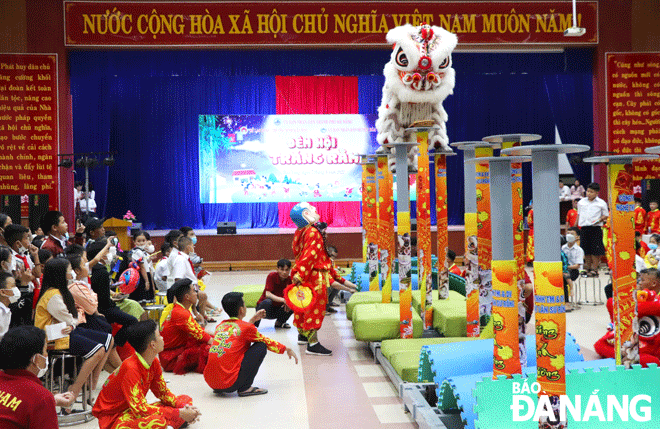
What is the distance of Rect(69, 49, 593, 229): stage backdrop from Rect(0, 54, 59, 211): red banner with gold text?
2.92m

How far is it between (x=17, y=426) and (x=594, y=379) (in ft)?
8.49

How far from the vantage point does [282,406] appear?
4.87 metres

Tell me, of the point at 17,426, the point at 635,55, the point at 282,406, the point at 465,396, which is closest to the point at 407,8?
the point at 635,55

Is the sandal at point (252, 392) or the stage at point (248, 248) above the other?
the stage at point (248, 248)

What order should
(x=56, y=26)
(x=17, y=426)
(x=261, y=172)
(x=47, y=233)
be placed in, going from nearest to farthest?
(x=17, y=426), (x=47, y=233), (x=56, y=26), (x=261, y=172)

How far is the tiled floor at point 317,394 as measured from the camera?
4.52m

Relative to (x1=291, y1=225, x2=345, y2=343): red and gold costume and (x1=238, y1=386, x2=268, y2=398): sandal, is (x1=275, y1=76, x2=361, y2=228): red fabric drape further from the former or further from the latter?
(x1=238, y1=386, x2=268, y2=398): sandal

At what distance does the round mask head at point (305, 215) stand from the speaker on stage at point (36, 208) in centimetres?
599

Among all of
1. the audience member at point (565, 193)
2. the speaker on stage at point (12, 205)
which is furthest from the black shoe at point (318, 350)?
the audience member at point (565, 193)

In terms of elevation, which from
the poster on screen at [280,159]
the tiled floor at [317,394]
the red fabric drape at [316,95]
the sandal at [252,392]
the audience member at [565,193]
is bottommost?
the tiled floor at [317,394]

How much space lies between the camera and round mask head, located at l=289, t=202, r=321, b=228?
676cm

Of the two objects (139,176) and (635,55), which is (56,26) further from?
(635,55)

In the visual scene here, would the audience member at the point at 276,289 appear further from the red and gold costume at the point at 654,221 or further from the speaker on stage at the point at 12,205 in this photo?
the red and gold costume at the point at 654,221

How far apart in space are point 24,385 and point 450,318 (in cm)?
357
